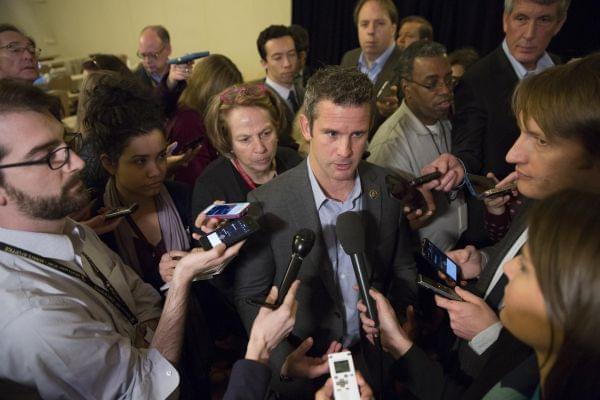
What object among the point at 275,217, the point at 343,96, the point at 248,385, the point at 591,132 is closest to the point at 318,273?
the point at 275,217

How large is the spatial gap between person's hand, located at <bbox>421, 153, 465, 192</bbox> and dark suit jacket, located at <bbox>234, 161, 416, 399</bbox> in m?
0.25

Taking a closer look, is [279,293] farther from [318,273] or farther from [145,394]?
[145,394]

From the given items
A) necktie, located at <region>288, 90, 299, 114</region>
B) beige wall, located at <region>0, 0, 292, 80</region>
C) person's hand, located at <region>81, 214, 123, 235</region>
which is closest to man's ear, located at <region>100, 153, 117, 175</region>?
person's hand, located at <region>81, 214, 123, 235</region>

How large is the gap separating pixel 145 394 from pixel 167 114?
2.78 meters

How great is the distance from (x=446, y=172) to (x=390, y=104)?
4.21ft

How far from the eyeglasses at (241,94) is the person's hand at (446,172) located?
2.87ft

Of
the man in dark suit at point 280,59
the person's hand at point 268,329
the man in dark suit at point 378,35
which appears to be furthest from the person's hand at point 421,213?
the man in dark suit at point 378,35

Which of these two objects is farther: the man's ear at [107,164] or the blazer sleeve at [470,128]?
the blazer sleeve at [470,128]

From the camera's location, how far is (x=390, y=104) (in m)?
2.87

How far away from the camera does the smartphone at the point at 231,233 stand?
1.23m

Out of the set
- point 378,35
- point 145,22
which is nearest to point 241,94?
point 378,35

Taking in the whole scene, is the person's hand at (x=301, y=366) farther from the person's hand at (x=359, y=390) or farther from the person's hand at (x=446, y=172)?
the person's hand at (x=446, y=172)

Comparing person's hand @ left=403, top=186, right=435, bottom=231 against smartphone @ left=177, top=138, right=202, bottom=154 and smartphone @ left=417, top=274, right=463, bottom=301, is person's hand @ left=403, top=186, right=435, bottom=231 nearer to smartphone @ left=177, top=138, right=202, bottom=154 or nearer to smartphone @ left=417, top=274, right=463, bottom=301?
smartphone @ left=417, top=274, right=463, bottom=301

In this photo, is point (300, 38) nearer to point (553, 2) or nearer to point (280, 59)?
point (280, 59)
